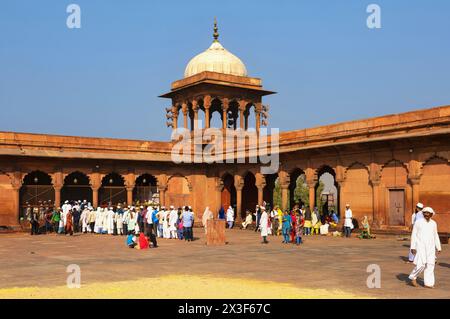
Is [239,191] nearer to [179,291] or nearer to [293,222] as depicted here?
[293,222]

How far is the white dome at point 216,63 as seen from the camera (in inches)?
1248

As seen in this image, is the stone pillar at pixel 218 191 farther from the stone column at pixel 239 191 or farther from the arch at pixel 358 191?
the arch at pixel 358 191

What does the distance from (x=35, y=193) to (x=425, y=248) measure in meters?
20.4

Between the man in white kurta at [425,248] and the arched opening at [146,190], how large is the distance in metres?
21.0

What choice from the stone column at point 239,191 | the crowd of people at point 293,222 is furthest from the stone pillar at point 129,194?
the crowd of people at point 293,222

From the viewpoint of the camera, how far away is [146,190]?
29.3 metres

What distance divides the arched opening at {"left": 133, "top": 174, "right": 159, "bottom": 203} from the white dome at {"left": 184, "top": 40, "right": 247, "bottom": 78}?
6.68 m

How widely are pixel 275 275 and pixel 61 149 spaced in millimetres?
18369

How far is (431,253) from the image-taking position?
29.4ft

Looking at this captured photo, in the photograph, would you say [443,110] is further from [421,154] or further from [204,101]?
[204,101]

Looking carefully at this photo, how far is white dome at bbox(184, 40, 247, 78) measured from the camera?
104ft

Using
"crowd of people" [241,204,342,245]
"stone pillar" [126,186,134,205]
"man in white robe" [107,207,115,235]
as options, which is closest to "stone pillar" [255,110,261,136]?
"stone pillar" [126,186,134,205]

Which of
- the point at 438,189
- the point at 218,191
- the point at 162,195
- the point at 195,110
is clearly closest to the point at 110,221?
the point at 162,195
